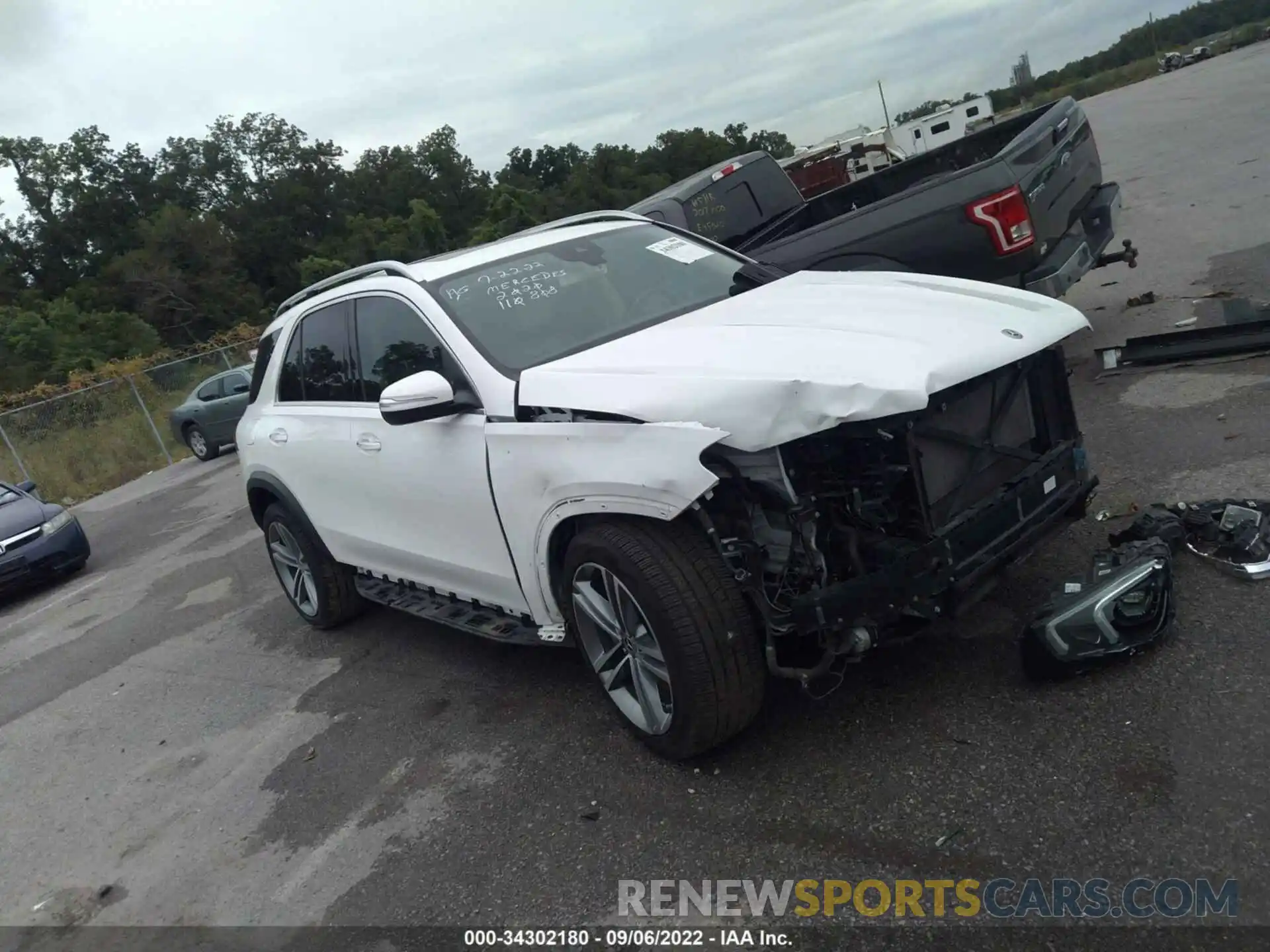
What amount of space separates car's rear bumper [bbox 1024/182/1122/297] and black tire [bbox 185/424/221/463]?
15.9m

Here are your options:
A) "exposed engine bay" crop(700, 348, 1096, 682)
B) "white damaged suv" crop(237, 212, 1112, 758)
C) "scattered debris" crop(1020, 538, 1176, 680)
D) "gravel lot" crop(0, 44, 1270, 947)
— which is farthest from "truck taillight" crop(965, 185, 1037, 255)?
"scattered debris" crop(1020, 538, 1176, 680)

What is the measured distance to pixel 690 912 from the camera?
119 inches

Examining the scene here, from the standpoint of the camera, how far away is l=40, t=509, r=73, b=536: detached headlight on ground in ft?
34.6

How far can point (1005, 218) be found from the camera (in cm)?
605

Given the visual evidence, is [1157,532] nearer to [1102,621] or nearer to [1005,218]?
[1102,621]

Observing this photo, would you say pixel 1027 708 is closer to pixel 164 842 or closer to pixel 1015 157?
pixel 164 842

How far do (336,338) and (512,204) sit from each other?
4366 cm

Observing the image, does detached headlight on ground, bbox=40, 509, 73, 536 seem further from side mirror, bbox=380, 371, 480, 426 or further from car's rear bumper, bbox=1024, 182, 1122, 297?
car's rear bumper, bbox=1024, 182, 1122, 297

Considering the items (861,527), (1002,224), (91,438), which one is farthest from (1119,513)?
(91,438)

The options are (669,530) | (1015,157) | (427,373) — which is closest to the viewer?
(669,530)

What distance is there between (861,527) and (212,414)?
17.4m

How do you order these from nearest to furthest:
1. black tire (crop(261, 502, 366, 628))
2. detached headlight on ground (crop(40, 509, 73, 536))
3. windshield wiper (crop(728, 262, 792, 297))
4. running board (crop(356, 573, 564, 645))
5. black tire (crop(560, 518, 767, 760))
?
black tire (crop(560, 518, 767, 760)) < running board (crop(356, 573, 564, 645)) < windshield wiper (crop(728, 262, 792, 297)) < black tire (crop(261, 502, 366, 628)) < detached headlight on ground (crop(40, 509, 73, 536))

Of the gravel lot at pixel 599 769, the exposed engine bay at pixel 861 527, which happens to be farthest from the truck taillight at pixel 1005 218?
the exposed engine bay at pixel 861 527

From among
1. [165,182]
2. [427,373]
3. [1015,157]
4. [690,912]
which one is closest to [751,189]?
[1015,157]
